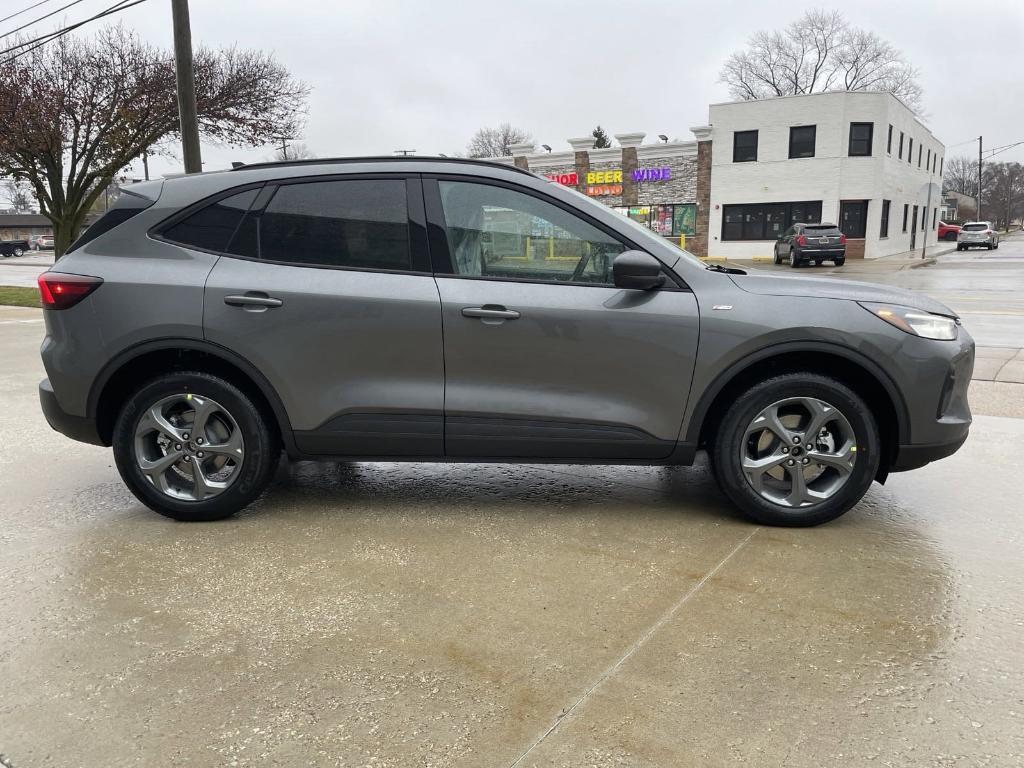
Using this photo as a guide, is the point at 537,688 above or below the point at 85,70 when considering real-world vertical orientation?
below

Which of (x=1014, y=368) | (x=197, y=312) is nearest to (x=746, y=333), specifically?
(x=197, y=312)

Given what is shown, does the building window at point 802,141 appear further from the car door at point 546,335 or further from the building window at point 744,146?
the car door at point 546,335

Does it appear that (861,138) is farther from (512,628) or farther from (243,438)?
(512,628)

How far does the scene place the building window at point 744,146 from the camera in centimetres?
3381

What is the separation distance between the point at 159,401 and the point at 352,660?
189 centimetres

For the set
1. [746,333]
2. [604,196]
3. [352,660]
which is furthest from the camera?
[604,196]

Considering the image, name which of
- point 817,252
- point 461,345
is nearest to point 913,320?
point 461,345

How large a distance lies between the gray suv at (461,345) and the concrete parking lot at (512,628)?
387 mm

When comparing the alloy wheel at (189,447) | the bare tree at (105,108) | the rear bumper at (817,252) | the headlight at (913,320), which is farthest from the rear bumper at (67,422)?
A: the rear bumper at (817,252)

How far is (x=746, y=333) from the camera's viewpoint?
3668 millimetres

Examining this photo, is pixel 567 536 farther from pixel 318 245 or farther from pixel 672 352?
pixel 318 245

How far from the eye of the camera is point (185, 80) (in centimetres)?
973

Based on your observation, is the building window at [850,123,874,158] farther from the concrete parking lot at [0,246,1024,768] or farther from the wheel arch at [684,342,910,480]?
the wheel arch at [684,342,910,480]

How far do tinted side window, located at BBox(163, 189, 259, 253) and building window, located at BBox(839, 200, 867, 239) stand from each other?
33737mm
